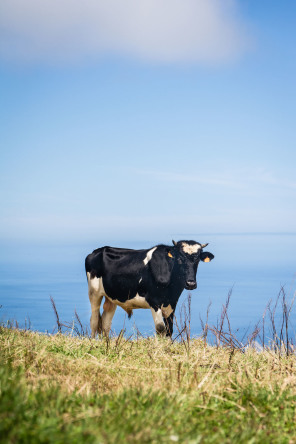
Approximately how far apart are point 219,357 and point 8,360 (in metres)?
2.91

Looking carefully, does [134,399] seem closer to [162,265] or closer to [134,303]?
[162,265]

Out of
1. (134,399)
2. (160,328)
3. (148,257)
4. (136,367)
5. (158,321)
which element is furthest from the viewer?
(148,257)

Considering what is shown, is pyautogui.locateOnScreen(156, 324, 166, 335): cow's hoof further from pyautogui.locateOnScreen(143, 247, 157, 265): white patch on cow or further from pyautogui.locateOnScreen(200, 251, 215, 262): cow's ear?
pyautogui.locateOnScreen(200, 251, 215, 262): cow's ear

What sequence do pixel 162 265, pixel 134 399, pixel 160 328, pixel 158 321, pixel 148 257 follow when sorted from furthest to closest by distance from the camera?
pixel 148 257
pixel 162 265
pixel 158 321
pixel 160 328
pixel 134 399

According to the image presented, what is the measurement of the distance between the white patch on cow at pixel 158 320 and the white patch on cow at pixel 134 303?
0.35 m

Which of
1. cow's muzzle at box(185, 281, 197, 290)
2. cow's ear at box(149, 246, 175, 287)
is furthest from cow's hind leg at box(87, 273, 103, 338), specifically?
cow's muzzle at box(185, 281, 197, 290)

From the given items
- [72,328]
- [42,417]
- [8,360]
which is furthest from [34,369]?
[72,328]

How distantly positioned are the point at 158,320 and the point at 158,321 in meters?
0.03

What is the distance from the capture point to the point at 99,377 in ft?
18.0

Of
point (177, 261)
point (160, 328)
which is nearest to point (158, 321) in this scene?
point (160, 328)

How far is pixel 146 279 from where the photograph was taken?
11039 millimetres

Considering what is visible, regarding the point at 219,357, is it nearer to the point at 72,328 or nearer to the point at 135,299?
the point at 72,328

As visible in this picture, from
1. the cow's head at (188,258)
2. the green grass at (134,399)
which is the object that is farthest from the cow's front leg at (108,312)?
the green grass at (134,399)

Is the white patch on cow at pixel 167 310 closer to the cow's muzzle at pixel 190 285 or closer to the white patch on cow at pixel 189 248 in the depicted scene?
the cow's muzzle at pixel 190 285
